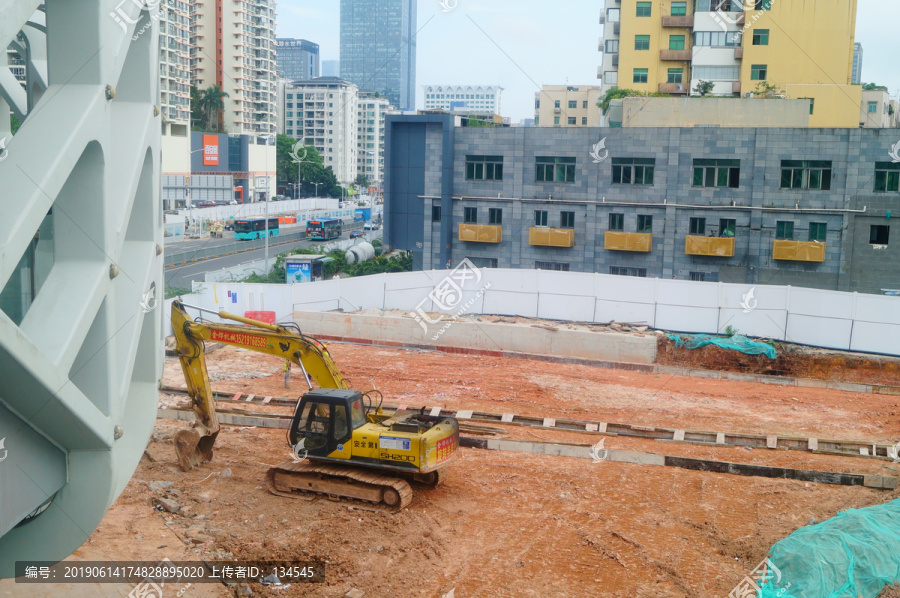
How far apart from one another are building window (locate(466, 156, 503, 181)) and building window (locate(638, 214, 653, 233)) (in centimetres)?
773

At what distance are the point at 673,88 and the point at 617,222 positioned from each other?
91.6 ft

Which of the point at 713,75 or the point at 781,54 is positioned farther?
the point at 713,75

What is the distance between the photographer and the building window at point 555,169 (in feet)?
135

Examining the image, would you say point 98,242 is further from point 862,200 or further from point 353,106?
point 353,106

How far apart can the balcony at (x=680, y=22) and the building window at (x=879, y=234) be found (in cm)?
3003

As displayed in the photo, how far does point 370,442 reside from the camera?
1530cm

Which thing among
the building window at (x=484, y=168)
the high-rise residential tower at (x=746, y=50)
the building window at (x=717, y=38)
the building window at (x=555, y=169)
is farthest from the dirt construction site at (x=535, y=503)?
the building window at (x=717, y=38)

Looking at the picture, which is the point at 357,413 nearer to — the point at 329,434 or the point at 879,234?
the point at 329,434

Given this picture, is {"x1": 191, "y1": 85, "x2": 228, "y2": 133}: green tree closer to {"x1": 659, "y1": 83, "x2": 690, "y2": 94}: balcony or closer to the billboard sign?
{"x1": 659, "y1": 83, "x2": 690, "y2": 94}: balcony

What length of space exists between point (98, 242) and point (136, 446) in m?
1.49

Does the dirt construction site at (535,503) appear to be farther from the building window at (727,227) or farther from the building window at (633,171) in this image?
the building window at (633,171)

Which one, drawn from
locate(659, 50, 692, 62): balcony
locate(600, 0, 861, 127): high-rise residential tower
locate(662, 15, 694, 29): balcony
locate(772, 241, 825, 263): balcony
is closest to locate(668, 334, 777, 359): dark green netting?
locate(772, 241, 825, 263): balcony

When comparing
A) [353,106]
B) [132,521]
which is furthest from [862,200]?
[353,106]

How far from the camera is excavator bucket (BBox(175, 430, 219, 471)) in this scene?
16.8 meters
